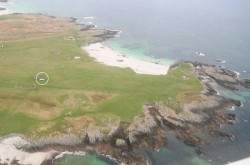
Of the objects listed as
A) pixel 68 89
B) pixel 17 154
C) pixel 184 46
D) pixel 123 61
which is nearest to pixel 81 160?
pixel 17 154

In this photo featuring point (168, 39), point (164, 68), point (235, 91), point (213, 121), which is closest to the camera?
point (213, 121)

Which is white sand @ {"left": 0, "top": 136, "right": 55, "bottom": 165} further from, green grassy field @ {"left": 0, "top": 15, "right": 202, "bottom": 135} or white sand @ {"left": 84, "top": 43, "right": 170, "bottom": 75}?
white sand @ {"left": 84, "top": 43, "right": 170, "bottom": 75}

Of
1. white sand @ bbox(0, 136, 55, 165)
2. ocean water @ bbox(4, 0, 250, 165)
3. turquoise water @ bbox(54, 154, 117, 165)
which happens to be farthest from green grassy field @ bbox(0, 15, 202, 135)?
ocean water @ bbox(4, 0, 250, 165)

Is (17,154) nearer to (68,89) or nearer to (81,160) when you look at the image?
(81,160)

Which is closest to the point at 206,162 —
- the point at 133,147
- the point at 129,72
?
the point at 133,147

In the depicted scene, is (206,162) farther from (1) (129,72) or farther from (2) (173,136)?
(1) (129,72)

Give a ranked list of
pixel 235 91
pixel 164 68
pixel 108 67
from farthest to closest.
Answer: pixel 164 68, pixel 108 67, pixel 235 91
